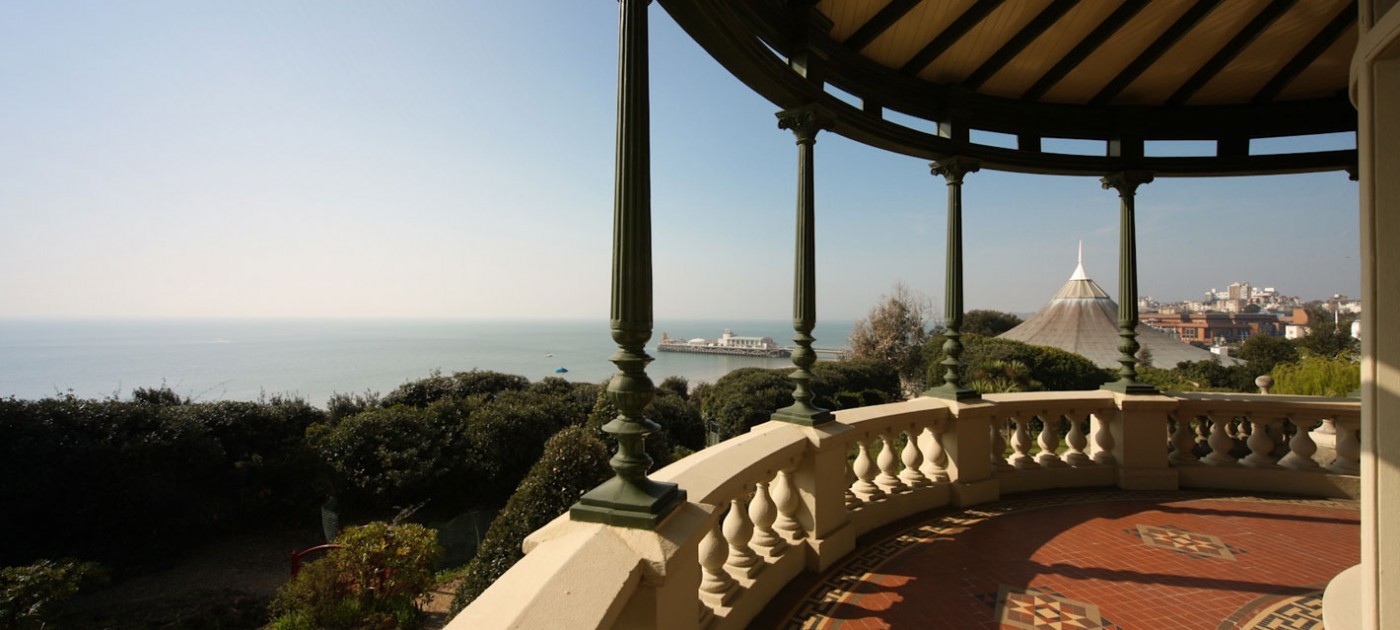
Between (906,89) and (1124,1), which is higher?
(1124,1)

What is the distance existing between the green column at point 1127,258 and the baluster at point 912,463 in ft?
8.91

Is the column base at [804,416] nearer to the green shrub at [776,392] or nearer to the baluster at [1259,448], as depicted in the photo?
the baluster at [1259,448]

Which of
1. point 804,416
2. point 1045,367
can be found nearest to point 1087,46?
point 804,416

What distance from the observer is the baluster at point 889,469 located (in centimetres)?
475

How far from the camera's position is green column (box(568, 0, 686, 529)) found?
2.32 m

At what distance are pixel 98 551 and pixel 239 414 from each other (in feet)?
12.6

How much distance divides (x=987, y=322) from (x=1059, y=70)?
4601 centimetres

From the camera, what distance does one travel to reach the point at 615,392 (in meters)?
2.39

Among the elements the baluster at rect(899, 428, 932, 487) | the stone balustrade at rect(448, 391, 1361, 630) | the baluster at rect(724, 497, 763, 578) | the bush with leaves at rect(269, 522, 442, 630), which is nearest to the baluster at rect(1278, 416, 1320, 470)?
the stone balustrade at rect(448, 391, 1361, 630)

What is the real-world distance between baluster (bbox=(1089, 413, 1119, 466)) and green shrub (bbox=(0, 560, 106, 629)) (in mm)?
12859

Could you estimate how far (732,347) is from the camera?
68875 mm

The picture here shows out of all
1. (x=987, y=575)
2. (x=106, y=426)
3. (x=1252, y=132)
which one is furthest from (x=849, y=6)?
(x=106, y=426)

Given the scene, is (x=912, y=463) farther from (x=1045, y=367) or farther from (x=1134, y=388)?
(x=1045, y=367)

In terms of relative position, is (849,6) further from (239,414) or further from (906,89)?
(239,414)
